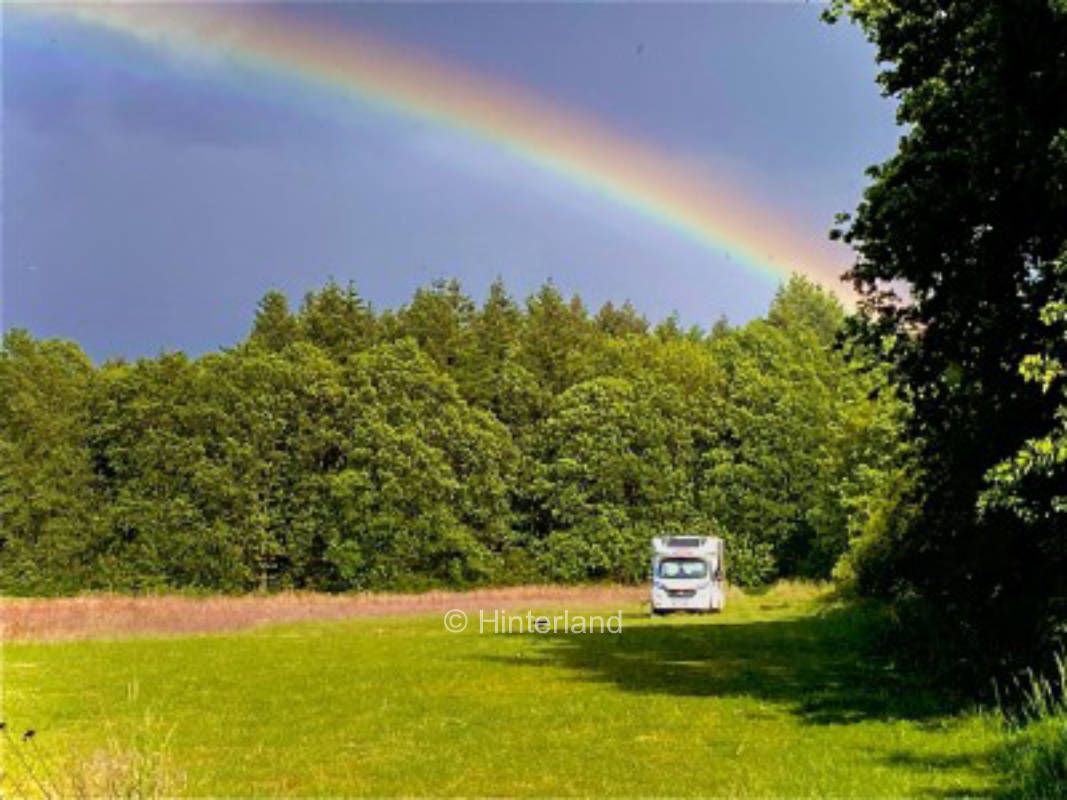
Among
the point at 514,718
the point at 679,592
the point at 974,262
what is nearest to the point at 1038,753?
the point at 514,718

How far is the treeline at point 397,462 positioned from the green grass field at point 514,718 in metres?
40.6

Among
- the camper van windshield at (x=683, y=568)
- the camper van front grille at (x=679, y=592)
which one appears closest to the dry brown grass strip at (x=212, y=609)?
the camper van windshield at (x=683, y=568)

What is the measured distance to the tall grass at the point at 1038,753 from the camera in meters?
12.0

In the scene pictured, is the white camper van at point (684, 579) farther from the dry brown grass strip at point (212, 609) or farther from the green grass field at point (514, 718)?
the green grass field at point (514, 718)

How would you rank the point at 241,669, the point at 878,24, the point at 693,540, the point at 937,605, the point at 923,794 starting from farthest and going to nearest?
the point at 693,540 < the point at 241,669 < the point at 937,605 < the point at 878,24 < the point at 923,794

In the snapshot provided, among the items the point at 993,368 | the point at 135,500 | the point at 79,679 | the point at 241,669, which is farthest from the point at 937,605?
the point at 135,500

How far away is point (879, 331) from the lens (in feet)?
71.7

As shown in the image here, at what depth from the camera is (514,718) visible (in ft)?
61.7

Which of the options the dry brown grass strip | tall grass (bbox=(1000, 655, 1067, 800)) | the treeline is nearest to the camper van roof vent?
the dry brown grass strip

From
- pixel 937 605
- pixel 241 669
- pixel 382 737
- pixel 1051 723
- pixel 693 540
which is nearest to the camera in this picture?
pixel 1051 723

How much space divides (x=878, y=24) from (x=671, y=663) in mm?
16177

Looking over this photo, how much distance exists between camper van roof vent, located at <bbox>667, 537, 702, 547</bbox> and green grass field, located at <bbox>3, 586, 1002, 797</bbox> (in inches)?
804

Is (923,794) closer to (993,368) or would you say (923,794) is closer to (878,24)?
(993,368)

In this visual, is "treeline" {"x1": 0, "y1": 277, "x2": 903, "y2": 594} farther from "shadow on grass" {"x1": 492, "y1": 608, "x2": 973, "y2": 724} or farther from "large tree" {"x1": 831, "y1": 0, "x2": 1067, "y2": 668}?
"large tree" {"x1": 831, "y1": 0, "x2": 1067, "y2": 668}
